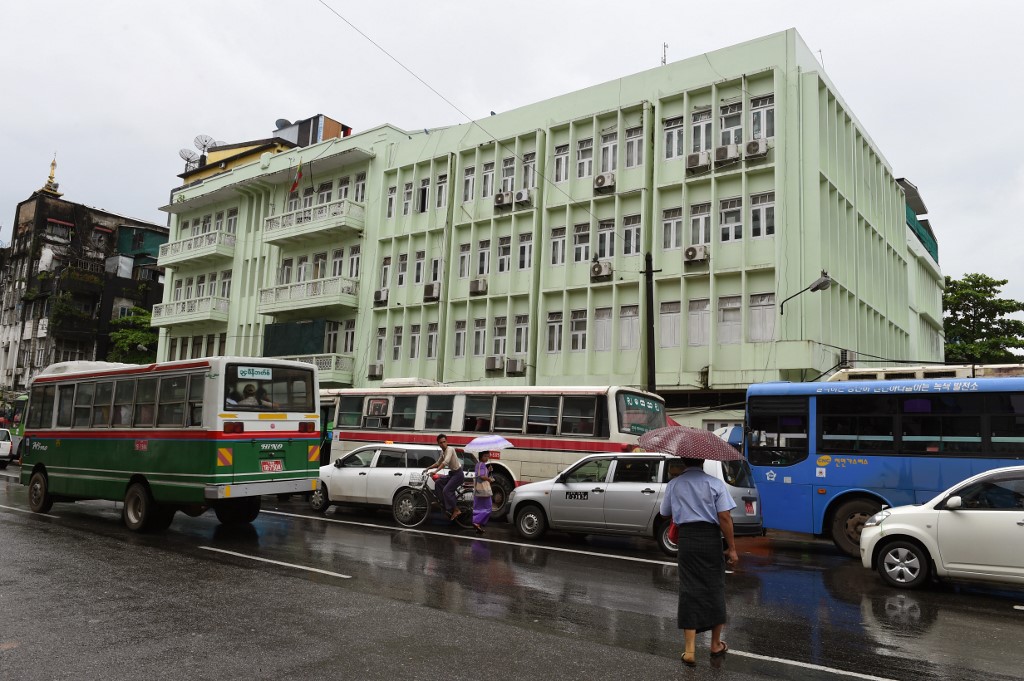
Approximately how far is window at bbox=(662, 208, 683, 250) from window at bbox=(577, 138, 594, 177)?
3.62m

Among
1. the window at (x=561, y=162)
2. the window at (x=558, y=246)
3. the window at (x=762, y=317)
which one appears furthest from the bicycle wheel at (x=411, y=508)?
the window at (x=561, y=162)

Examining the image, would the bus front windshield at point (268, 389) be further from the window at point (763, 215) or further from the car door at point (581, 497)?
the window at point (763, 215)

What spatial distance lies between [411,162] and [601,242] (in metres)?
10.3

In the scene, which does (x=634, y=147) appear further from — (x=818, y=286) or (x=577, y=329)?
(x=818, y=286)

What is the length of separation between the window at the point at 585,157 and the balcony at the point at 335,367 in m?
12.8

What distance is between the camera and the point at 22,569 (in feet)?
29.2

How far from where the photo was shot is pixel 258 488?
12367mm

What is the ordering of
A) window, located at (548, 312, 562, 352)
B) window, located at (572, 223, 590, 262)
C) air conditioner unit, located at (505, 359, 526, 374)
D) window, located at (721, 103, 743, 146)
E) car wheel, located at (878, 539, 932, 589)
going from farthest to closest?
1. air conditioner unit, located at (505, 359, 526, 374)
2. window, located at (548, 312, 562, 352)
3. window, located at (572, 223, 590, 262)
4. window, located at (721, 103, 743, 146)
5. car wheel, located at (878, 539, 932, 589)

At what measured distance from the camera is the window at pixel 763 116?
896 inches

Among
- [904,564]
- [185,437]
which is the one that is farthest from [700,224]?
[185,437]

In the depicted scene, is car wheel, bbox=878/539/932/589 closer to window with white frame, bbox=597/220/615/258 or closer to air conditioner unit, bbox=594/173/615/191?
window with white frame, bbox=597/220/615/258

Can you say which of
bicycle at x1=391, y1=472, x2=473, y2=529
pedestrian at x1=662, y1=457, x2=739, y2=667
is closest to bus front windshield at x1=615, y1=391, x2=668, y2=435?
bicycle at x1=391, y1=472, x2=473, y2=529

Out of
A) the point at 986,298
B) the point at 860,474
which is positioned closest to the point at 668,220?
the point at 860,474

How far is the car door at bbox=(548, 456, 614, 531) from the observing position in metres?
12.5
